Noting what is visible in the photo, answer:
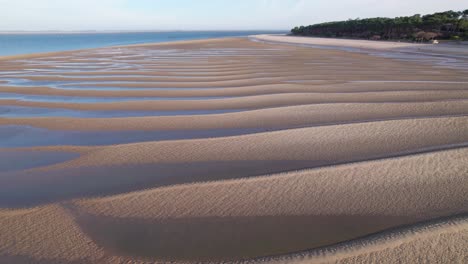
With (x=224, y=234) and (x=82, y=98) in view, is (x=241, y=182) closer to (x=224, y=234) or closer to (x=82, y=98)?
(x=224, y=234)

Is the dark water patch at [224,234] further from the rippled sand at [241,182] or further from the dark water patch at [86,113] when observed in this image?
the dark water patch at [86,113]

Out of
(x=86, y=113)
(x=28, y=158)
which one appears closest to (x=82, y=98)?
(x=86, y=113)

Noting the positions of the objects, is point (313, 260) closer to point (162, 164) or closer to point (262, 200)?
point (262, 200)

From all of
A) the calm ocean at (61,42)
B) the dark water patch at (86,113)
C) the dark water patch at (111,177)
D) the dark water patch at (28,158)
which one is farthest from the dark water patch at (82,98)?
the calm ocean at (61,42)

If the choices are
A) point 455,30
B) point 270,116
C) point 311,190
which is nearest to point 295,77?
point 270,116

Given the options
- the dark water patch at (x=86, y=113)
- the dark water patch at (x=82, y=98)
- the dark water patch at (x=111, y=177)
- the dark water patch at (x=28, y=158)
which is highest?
the dark water patch at (x=82, y=98)

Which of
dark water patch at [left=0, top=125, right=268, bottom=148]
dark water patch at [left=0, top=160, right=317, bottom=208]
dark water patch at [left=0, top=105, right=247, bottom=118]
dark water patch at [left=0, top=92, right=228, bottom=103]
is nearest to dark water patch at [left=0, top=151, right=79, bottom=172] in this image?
dark water patch at [left=0, top=160, right=317, bottom=208]
